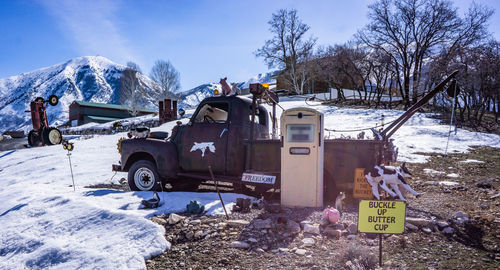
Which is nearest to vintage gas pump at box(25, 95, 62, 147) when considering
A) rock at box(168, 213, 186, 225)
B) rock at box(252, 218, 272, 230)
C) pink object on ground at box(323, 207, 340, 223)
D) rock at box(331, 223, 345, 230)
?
rock at box(168, 213, 186, 225)

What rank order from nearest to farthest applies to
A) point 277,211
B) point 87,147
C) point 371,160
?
1. point 277,211
2. point 371,160
3. point 87,147

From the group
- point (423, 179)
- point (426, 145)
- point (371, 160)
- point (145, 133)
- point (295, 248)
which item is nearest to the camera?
point (295, 248)

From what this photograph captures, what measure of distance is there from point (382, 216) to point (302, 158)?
7.09 feet

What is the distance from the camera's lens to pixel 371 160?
5.07 metres

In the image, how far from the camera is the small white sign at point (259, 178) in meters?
5.32

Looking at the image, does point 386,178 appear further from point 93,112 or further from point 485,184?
point 93,112

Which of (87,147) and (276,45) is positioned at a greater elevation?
(276,45)

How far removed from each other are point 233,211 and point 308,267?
1.96 metres

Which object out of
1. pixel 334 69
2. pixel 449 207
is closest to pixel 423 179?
pixel 449 207

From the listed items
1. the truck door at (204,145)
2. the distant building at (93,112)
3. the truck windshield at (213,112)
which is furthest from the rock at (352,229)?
the distant building at (93,112)

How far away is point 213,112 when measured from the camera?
22.2 feet

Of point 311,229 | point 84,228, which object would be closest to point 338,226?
point 311,229

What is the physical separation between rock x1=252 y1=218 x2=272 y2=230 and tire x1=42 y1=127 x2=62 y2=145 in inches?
627

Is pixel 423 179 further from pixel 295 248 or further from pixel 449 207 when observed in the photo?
pixel 295 248
